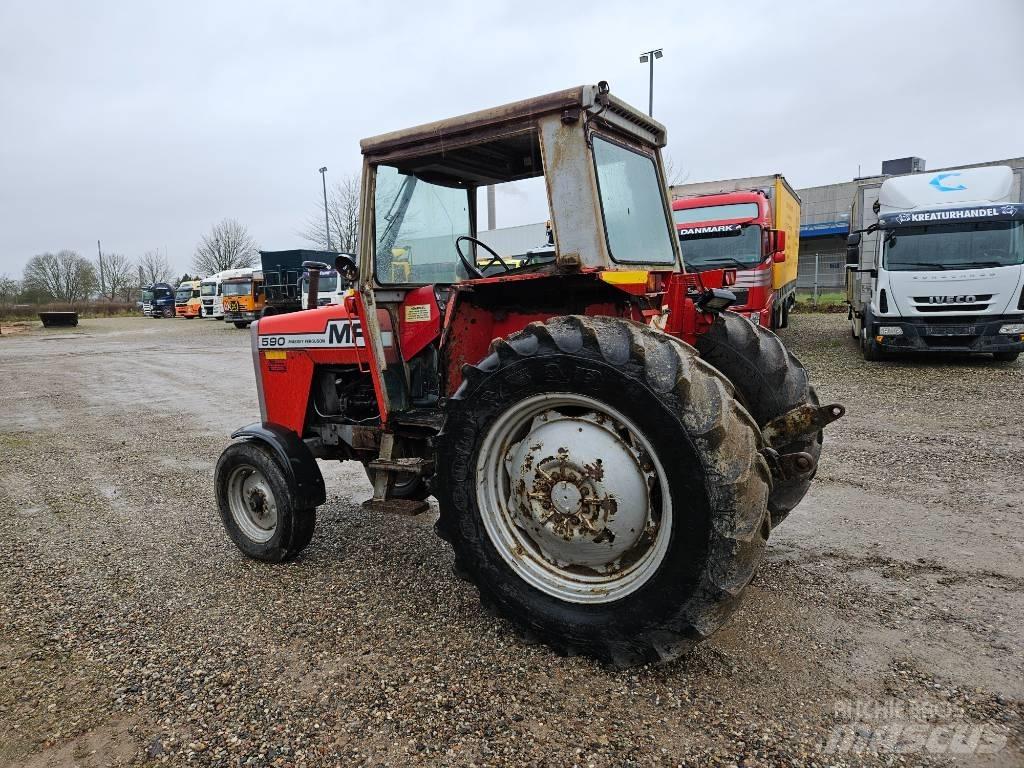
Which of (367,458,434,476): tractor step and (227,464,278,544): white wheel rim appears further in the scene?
(227,464,278,544): white wheel rim

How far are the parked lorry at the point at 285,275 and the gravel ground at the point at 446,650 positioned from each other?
2213cm

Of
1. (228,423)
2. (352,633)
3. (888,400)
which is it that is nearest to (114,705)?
(352,633)

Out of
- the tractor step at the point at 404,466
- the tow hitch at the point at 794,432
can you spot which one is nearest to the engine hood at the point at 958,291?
the tow hitch at the point at 794,432

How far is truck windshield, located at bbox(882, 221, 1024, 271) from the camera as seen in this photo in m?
10.7

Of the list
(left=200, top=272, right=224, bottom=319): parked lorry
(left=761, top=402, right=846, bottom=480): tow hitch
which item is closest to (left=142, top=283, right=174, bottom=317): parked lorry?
(left=200, top=272, right=224, bottom=319): parked lorry

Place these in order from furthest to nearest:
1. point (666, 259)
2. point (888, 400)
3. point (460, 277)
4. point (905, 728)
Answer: point (888, 400), point (460, 277), point (666, 259), point (905, 728)

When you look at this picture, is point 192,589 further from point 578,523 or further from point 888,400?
point 888,400

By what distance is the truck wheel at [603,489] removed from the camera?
7.96 ft

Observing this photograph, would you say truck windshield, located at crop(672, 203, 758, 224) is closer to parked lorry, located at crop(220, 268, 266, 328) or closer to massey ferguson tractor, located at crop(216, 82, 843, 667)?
massey ferguson tractor, located at crop(216, 82, 843, 667)

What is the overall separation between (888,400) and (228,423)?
852 cm

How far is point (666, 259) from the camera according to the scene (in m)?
3.71

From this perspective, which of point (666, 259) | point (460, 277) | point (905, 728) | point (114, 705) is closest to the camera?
point (905, 728)

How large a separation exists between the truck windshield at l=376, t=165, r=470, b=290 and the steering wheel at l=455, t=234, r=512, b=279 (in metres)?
0.05

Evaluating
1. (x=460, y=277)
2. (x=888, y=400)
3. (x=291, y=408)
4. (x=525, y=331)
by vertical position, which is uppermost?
(x=460, y=277)
